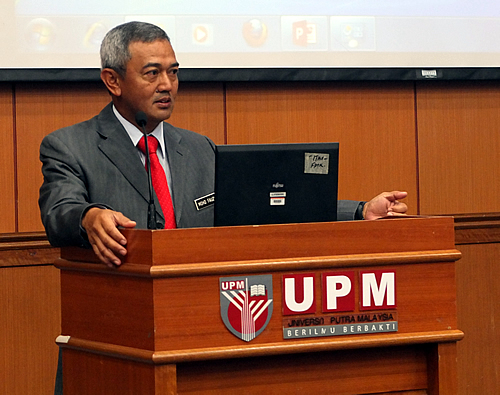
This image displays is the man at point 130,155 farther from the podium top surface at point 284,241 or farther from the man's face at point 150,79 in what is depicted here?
the podium top surface at point 284,241

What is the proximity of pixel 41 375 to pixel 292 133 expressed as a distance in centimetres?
158

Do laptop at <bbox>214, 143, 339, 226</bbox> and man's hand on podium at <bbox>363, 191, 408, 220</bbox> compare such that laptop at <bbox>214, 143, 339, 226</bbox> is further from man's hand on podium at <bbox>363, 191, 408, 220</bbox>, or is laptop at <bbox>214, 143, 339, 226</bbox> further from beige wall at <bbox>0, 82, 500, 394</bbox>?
beige wall at <bbox>0, 82, 500, 394</bbox>

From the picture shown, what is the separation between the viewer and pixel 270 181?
157 centimetres

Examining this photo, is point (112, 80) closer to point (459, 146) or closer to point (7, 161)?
point (7, 161)

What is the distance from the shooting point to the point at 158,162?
207 cm

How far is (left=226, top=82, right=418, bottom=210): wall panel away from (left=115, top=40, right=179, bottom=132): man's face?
98cm

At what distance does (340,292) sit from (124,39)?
45.1 inches

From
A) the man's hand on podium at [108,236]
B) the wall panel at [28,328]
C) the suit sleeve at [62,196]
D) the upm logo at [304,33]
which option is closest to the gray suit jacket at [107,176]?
the suit sleeve at [62,196]

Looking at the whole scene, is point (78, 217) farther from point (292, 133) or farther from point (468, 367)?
point (468, 367)

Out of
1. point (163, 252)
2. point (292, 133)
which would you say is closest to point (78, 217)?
point (163, 252)

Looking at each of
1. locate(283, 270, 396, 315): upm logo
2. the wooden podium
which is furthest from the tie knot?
locate(283, 270, 396, 315): upm logo

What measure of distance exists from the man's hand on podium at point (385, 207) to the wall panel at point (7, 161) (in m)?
1.67

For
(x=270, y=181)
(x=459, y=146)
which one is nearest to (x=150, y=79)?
(x=270, y=181)

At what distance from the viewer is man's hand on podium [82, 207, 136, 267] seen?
1.44 m
